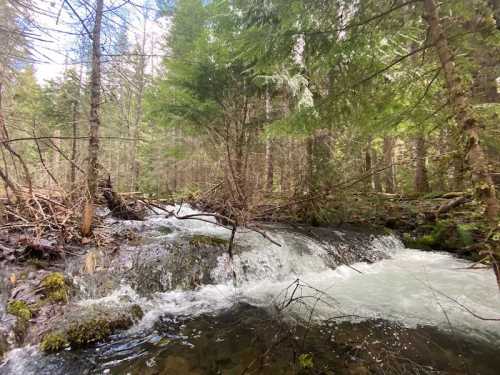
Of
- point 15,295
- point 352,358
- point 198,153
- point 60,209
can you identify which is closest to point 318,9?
point 352,358

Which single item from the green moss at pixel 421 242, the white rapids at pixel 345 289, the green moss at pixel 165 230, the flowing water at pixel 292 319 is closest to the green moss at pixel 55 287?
the flowing water at pixel 292 319

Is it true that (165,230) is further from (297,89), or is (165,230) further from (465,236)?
(465,236)

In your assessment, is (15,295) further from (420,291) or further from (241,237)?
(420,291)

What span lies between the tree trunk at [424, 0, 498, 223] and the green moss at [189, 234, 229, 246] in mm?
4592

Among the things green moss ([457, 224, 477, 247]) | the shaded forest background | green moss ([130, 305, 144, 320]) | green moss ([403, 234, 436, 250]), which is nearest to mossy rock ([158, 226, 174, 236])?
the shaded forest background

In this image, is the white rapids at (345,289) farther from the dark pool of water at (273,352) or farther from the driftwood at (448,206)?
the driftwood at (448,206)

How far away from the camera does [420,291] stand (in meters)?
4.98

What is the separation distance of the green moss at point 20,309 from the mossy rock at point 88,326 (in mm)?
367

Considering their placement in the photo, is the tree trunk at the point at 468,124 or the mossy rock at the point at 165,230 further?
the mossy rock at the point at 165,230

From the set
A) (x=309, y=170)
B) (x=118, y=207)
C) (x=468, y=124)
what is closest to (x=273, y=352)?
(x=468, y=124)

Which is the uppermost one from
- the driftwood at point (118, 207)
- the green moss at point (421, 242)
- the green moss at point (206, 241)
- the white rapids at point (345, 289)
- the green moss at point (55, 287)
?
the driftwood at point (118, 207)

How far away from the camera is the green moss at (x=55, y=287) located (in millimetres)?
3721

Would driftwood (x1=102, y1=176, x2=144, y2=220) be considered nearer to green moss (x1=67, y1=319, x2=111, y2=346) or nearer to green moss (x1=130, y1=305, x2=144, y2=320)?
green moss (x1=130, y1=305, x2=144, y2=320)

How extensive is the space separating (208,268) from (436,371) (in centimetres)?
363
